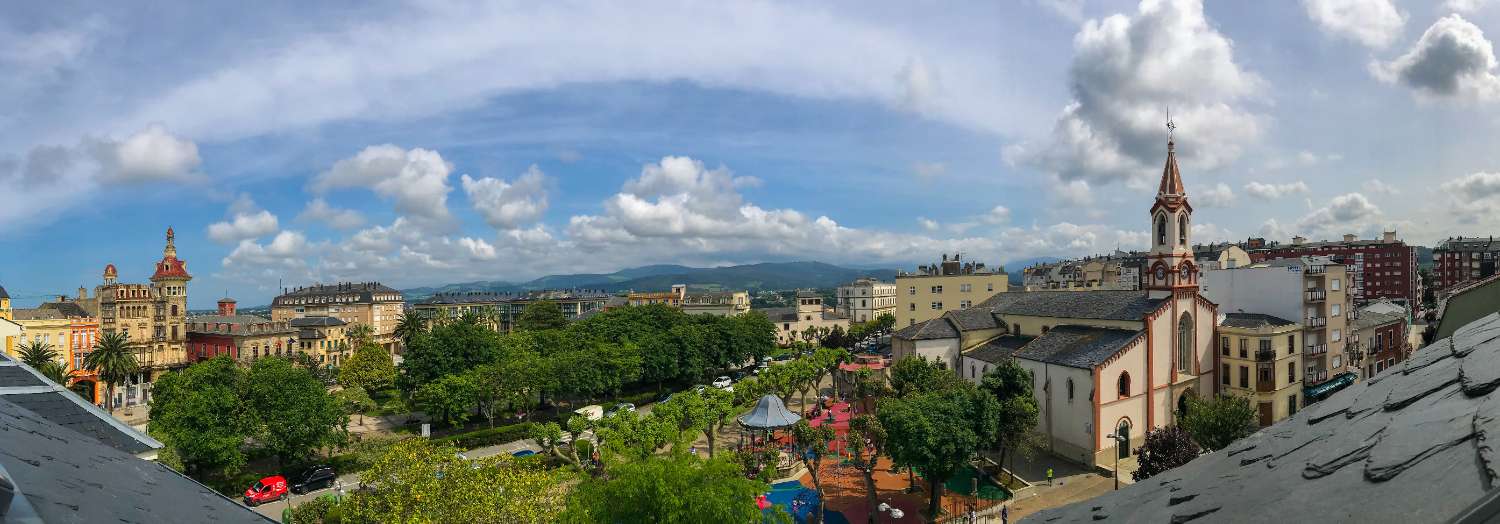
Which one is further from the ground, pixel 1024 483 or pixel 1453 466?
pixel 1453 466

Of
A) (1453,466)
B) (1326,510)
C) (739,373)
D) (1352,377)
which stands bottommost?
(739,373)

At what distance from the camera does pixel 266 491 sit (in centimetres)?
3238

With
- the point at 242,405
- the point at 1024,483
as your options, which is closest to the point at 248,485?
the point at 242,405

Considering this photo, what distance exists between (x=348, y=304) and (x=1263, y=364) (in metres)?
147

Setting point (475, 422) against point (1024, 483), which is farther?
point (475, 422)

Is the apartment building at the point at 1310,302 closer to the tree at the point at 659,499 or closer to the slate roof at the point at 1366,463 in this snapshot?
the tree at the point at 659,499

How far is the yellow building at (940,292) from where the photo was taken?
7194 cm

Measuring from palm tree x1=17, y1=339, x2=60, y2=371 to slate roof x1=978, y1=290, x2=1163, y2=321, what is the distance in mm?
73824

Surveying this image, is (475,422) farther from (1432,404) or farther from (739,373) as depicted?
(1432,404)

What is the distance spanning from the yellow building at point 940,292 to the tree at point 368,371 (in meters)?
54.1

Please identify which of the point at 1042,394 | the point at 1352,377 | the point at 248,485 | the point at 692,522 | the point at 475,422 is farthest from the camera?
the point at 475,422

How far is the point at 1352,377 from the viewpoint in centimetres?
4397

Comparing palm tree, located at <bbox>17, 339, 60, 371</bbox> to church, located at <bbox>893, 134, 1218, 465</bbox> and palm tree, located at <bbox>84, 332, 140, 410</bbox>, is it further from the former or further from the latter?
church, located at <bbox>893, 134, 1218, 465</bbox>

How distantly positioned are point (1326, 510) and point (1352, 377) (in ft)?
186
